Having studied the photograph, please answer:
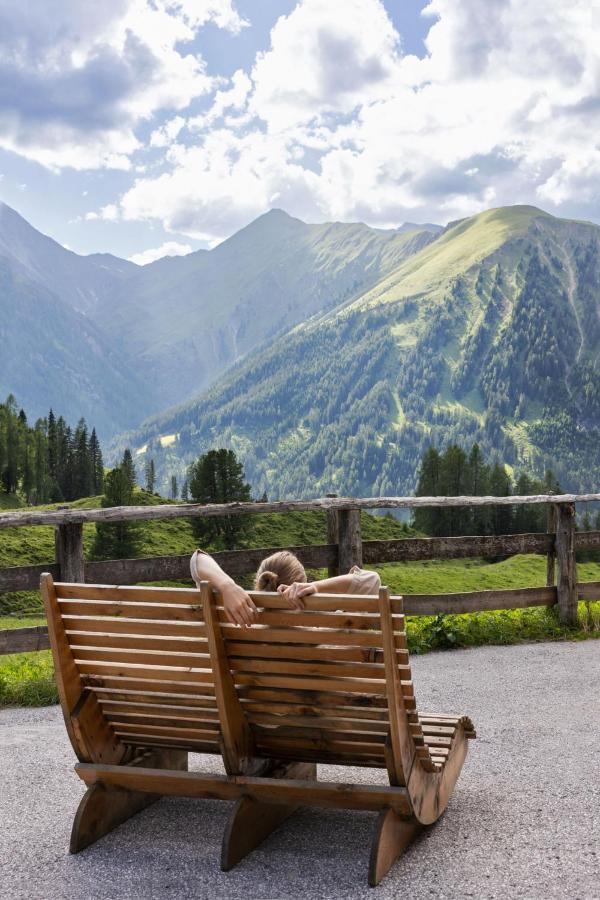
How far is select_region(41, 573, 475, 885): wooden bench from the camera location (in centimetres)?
426

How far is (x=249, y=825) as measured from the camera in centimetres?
462

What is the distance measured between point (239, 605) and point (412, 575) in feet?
123

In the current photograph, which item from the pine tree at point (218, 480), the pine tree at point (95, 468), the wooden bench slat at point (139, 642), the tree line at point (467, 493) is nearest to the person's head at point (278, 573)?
the wooden bench slat at point (139, 642)

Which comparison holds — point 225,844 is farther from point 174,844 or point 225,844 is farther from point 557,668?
point 557,668

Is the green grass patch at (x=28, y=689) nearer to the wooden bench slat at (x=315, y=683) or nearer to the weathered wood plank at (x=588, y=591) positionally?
the wooden bench slat at (x=315, y=683)

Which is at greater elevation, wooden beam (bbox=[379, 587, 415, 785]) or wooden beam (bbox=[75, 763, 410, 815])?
wooden beam (bbox=[379, 587, 415, 785])

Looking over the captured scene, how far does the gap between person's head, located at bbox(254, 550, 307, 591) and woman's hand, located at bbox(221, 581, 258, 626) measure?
0.30 metres

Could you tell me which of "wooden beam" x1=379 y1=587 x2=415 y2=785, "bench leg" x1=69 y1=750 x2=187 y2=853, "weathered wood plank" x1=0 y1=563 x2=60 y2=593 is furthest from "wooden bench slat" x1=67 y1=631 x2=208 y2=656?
"weathered wood plank" x1=0 y1=563 x2=60 y2=593

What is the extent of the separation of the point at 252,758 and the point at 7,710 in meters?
4.00

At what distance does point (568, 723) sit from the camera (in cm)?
729

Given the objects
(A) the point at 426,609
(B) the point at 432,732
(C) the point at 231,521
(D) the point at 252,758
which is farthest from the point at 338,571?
(C) the point at 231,521

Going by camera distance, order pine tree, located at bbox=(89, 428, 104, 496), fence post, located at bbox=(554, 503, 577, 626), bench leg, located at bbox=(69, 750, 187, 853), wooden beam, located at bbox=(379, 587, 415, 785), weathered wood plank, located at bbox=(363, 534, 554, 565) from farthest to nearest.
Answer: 1. pine tree, located at bbox=(89, 428, 104, 496)
2. fence post, located at bbox=(554, 503, 577, 626)
3. weathered wood plank, located at bbox=(363, 534, 554, 565)
4. bench leg, located at bbox=(69, 750, 187, 853)
5. wooden beam, located at bbox=(379, 587, 415, 785)

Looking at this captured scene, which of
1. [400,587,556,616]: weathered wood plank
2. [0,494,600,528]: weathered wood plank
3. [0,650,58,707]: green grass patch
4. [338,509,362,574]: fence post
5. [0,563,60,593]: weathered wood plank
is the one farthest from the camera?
[400,587,556,616]: weathered wood plank

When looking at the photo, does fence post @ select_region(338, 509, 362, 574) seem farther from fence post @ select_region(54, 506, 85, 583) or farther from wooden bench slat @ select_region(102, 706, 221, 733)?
wooden bench slat @ select_region(102, 706, 221, 733)
